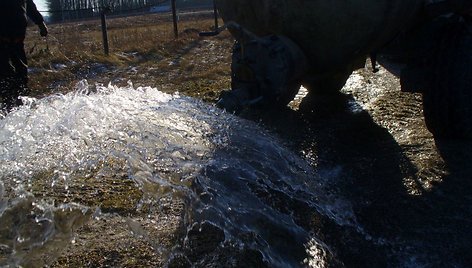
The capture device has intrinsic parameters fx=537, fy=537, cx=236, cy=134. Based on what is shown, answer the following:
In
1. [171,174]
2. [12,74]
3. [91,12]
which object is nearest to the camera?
[171,174]

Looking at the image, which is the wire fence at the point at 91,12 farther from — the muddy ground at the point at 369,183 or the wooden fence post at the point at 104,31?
the muddy ground at the point at 369,183

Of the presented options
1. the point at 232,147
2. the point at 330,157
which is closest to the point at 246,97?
the point at 232,147

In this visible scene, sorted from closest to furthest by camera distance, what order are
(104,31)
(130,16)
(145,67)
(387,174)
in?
(387,174)
(145,67)
(104,31)
(130,16)

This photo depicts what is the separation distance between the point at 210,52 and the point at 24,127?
8.49m

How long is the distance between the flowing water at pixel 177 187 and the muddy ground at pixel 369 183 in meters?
0.05

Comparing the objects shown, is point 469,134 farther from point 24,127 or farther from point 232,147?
point 24,127

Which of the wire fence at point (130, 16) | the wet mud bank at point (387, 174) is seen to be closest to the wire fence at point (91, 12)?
the wire fence at point (130, 16)

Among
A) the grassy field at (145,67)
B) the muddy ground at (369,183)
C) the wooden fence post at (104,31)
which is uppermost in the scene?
the wooden fence post at (104,31)

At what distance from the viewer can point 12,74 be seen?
20.6ft

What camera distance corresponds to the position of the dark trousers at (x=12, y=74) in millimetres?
6145

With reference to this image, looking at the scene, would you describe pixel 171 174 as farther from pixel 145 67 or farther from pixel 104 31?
pixel 104 31

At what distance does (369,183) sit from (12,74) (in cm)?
452

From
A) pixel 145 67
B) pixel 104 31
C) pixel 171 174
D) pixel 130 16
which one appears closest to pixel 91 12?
pixel 104 31

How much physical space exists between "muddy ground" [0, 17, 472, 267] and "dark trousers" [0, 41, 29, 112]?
2.88m
